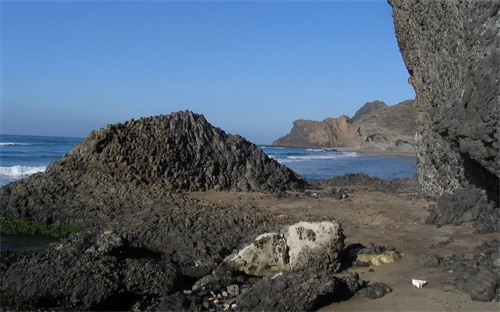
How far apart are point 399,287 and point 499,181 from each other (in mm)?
3708

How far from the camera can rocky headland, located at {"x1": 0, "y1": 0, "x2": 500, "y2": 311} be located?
7.62 m

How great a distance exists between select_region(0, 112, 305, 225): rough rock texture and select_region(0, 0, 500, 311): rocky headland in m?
0.05

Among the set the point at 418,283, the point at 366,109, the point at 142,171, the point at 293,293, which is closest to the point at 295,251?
the point at 293,293

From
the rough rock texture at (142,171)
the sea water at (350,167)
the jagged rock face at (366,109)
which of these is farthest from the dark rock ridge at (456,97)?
the jagged rock face at (366,109)

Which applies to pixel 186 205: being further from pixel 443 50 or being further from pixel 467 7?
pixel 467 7

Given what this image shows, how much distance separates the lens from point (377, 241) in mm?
10641

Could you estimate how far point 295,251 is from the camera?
8.73m

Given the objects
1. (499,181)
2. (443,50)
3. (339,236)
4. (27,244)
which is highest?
(443,50)

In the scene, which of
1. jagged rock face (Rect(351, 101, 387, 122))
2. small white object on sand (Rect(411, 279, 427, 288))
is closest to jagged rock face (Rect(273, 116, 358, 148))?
jagged rock face (Rect(351, 101, 387, 122))

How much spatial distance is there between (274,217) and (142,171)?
15.9 ft

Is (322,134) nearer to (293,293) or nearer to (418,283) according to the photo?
(418,283)

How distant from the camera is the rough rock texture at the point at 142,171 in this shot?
1417 cm

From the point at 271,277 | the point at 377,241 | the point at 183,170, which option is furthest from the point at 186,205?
the point at 271,277

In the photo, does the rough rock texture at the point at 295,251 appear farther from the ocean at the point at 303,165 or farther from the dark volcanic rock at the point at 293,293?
the ocean at the point at 303,165
